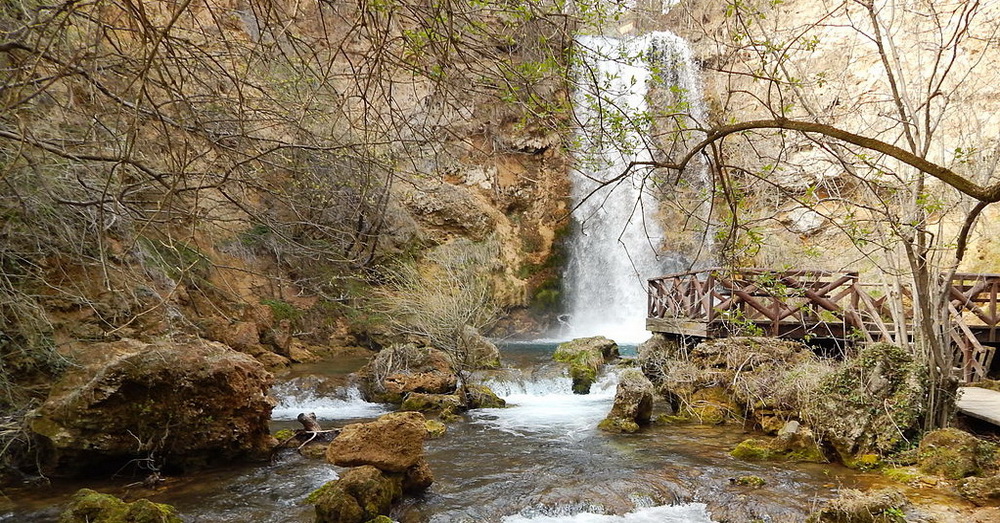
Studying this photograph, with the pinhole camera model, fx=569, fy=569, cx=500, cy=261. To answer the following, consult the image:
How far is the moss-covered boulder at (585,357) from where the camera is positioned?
11.1 metres

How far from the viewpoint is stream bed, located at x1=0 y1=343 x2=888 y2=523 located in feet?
15.9

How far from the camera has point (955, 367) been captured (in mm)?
5781

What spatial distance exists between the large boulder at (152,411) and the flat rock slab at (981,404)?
7.48 metres

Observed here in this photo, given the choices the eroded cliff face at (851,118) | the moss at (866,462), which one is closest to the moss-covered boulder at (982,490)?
the moss at (866,462)

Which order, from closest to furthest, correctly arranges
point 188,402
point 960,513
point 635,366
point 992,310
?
point 960,513 → point 188,402 → point 992,310 → point 635,366

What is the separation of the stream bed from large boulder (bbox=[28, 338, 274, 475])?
28 centimetres

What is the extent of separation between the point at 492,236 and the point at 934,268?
15657mm

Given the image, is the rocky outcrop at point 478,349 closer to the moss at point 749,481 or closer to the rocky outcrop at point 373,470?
the rocky outcrop at point 373,470

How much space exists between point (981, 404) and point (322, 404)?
9170 mm

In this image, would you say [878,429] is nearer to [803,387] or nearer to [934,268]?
[803,387]

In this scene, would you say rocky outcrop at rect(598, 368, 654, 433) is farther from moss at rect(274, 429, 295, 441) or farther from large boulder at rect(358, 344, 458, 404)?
moss at rect(274, 429, 295, 441)

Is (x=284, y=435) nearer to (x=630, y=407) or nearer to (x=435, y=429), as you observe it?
(x=435, y=429)

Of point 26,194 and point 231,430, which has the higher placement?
point 26,194

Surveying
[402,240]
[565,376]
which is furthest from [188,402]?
[402,240]
